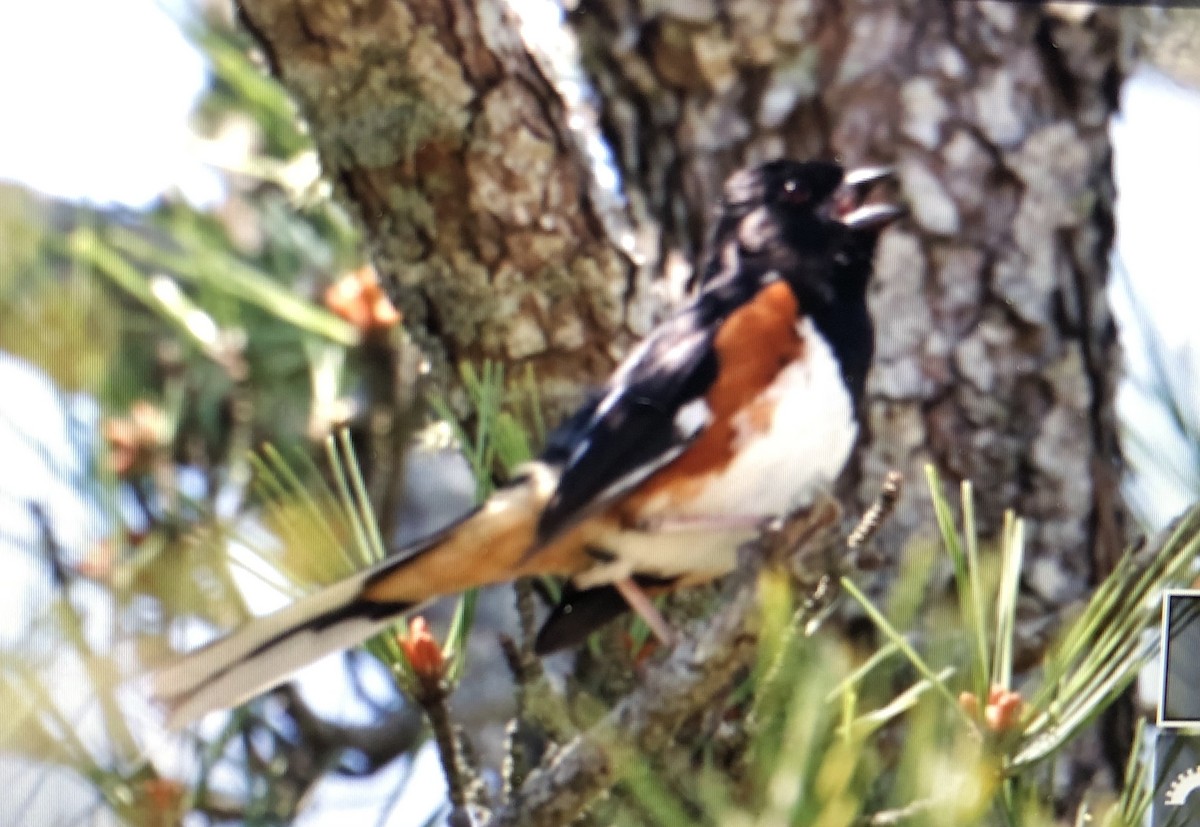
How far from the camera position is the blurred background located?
118cm

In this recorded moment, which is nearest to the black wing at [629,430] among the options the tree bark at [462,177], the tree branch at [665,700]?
the tree bark at [462,177]

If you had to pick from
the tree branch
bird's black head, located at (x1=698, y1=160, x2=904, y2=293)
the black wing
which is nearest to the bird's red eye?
bird's black head, located at (x1=698, y1=160, x2=904, y2=293)

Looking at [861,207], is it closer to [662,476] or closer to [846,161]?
[846,161]

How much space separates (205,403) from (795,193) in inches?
19.2

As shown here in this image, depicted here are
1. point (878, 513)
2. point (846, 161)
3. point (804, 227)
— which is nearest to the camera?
point (878, 513)

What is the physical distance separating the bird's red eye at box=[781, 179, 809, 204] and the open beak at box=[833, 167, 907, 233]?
2cm

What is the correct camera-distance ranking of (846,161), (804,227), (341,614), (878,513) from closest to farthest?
(878,513), (341,614), (804,227), (846,161)

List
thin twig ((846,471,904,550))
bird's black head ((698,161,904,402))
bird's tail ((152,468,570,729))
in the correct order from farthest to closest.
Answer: bird's black head ((698,161,904,402)) → bird's tail ((152,468,570,729)) → thin twig ((846,471,904,550))

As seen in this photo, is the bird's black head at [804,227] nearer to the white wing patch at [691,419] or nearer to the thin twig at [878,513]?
the white wing patch at [691,419]

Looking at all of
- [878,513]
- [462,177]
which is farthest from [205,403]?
[878,513]

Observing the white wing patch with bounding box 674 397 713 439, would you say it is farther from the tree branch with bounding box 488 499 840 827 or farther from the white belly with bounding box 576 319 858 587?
the tree branch with bounding box 488 499 840 827

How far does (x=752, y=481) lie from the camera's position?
3.97ft

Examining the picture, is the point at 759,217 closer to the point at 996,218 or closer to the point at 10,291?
the point at 996,218

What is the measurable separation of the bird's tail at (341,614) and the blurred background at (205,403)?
0.08 ft
